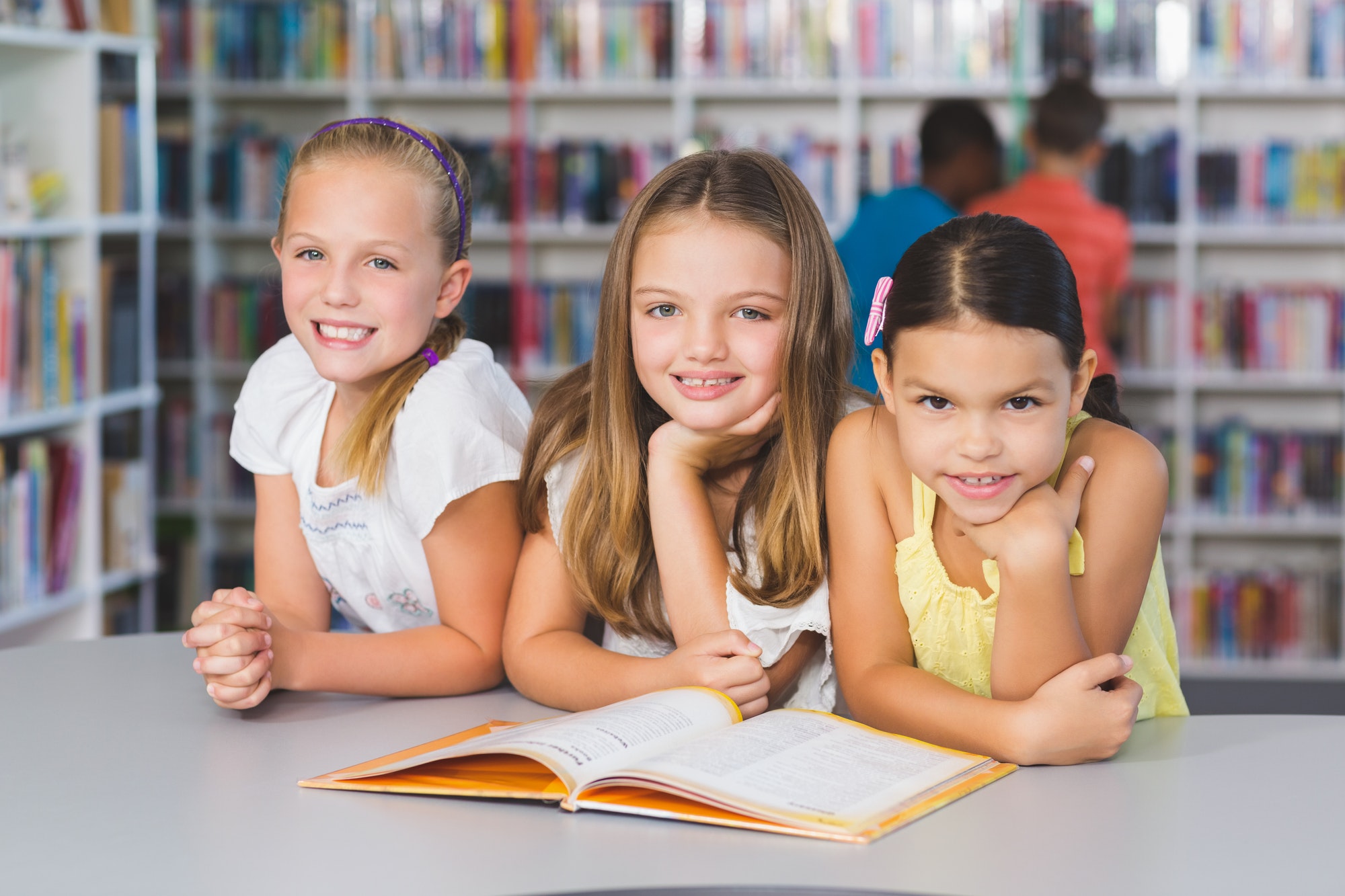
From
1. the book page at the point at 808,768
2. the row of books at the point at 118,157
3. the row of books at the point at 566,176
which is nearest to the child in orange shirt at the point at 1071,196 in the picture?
the row of books at the point at 566,176

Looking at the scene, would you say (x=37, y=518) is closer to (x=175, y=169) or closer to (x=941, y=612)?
(x=175, y=169)

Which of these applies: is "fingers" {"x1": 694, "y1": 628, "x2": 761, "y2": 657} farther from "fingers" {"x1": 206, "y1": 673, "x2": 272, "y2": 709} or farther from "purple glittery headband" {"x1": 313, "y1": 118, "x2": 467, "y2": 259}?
"purple glittery headband" {"x1": 313, "y1": 118, "x2": 467, "y2": 259}

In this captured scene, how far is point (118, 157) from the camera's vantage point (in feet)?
10.2

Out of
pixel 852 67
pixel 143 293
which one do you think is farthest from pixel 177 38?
pixel 852 67

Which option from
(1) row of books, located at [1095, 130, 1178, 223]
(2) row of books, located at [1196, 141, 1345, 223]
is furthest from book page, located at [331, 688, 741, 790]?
(2) row of books, located at [1196, 141, 1345, 223]

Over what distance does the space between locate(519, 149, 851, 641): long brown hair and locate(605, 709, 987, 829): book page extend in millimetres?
226

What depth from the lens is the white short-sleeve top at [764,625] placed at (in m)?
1.19

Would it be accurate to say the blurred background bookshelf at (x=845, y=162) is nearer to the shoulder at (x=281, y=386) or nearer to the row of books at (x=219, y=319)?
the row of books at (x=219, y=319)

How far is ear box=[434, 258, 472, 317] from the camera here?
1.36m

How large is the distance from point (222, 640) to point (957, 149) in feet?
8.51

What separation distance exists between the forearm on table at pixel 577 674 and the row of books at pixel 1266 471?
9.80ft

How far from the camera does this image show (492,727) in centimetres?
107

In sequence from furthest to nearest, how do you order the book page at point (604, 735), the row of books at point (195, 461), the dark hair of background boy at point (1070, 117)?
1. the row of books at point (195, 461)
2. the dark hair of background boy at point (1070, 117)
3. the book page at point (604, 735)

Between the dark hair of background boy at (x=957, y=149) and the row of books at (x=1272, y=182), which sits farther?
the row of books at (x=1272, y=182)
